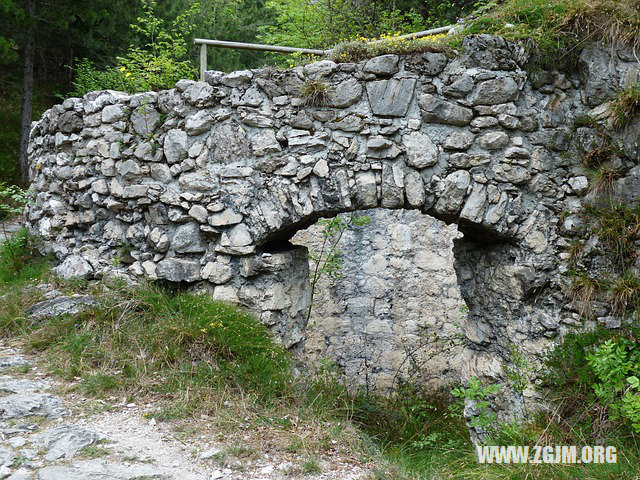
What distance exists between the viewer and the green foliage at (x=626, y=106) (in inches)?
165

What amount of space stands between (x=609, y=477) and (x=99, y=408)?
10.3 ft

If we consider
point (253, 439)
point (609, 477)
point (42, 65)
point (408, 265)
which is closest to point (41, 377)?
point (253, 439)

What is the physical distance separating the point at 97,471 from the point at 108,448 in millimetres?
251

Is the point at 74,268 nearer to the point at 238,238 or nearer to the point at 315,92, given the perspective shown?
the point at 238,238

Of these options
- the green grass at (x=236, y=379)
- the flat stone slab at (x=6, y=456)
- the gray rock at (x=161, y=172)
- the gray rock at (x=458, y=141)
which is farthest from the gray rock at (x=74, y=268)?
the gray rock at (x=458, y=141)

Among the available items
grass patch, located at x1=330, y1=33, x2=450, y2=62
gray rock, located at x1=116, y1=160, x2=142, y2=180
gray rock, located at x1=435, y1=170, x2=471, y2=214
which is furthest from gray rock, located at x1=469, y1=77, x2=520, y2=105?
gray rock, located at x1=116, y1=160, x2=142, y2=180

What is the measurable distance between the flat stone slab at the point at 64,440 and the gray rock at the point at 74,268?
70.8 inches

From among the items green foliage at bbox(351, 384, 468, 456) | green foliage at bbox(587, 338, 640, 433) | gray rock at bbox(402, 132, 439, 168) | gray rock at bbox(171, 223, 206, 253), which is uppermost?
gray rock at bbox(402, 132, 439, 168)

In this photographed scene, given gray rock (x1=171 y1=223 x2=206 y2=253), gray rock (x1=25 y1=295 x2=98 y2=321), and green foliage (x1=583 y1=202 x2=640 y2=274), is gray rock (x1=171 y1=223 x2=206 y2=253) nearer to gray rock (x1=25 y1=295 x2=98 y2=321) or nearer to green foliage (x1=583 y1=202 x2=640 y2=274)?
gray rock (x1=25 y1=295 x2=98 y2=321)

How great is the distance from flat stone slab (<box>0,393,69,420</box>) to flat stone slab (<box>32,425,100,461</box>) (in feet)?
0.71

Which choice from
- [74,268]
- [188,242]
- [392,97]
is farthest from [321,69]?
[74,268]

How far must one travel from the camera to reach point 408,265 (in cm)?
788

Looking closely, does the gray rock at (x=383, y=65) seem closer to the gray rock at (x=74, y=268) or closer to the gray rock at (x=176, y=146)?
the gray rock at (x=176, y=146)

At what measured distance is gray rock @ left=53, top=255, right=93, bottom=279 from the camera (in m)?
4.89
